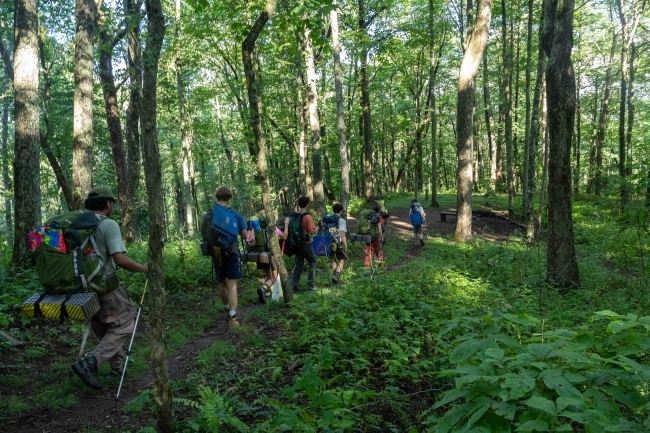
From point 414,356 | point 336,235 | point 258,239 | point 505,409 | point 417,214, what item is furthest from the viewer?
point 417,214

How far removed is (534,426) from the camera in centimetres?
187

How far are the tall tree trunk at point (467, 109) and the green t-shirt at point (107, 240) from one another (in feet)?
43.0

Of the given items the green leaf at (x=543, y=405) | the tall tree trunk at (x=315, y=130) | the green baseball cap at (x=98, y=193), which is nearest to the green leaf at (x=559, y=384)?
the green leaf at (x=543, y=405)

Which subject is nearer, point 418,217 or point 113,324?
point 113,324

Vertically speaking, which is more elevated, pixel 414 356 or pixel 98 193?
pixel 98 193

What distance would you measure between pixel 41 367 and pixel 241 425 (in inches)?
139

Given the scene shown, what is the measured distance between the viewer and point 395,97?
38.2m

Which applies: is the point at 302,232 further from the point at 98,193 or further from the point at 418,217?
the point at 418,217

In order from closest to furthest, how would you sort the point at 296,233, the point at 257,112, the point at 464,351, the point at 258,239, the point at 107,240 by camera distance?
1. the point at 464,351
2. the point at 107,240
3. the point at 257,112
4. the point at 258,239
5. the point at 296,233

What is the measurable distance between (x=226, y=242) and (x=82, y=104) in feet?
15.5

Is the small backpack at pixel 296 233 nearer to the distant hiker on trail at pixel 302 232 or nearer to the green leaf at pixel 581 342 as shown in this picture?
the distant hiker on trail at pixel 302 232

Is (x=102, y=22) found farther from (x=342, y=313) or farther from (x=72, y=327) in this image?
(x=342, y=313)

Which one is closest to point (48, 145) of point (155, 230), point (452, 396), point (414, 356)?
point (155, 230)

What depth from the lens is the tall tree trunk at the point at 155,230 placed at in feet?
10.8
